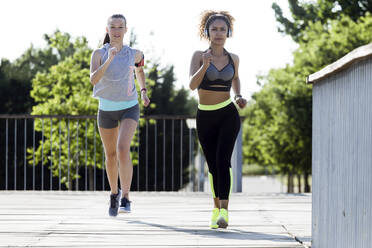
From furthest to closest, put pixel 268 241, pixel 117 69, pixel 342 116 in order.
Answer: pixel 117 69, pixel 268 241, pixel 342 116

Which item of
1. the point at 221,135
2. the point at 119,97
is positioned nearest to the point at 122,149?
the point at 119,97

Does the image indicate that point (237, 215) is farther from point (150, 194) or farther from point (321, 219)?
point (150, 194)

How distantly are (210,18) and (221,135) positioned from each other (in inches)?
32.0

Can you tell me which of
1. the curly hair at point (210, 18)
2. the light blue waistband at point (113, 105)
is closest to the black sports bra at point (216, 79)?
the curly hair at point (210, 18)

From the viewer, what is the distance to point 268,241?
3414mm

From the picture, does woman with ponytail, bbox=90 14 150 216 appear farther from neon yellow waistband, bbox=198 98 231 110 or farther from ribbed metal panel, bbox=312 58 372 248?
ribbed metal panel, bbox=312 58 372 248

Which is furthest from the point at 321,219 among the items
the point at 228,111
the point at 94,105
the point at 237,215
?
the point at 94,105

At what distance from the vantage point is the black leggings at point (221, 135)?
Result: 419cm

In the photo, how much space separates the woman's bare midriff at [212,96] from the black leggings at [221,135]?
60 mm

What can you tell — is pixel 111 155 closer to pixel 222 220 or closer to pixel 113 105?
pixel 113 105

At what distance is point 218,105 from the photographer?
4.22m

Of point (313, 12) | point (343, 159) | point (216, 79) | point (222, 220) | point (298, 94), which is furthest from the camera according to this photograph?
point (313, 12)

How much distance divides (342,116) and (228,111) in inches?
70.2

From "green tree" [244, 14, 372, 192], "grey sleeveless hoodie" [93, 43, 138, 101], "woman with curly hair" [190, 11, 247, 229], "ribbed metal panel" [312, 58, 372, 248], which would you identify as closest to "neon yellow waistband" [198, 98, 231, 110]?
"woman with curly hair" [190, 11, 247, 229]
